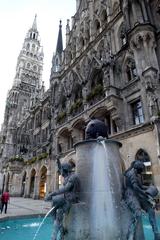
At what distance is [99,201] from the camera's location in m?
5.48

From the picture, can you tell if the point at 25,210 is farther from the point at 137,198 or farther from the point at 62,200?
the point at 137,198

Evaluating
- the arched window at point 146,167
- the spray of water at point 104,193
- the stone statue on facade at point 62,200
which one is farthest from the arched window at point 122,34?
the stone statue on facade at point 62,200

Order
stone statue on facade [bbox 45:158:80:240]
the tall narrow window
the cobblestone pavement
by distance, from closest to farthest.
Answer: stone statue on facade [bbox 45:158:80:240]
the cobblestone pavement
the tall narrow window

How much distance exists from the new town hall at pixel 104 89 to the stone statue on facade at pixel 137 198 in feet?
28.6

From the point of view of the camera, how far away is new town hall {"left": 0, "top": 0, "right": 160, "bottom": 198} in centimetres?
1530

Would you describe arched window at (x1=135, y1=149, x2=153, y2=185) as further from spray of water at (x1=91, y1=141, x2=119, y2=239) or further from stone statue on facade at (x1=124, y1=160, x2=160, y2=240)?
stone statue on facade at (x1=124, y1=160, x2=160, y2=240)

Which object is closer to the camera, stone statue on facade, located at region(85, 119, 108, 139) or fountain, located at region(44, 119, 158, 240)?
fountain, located at region(44, 119, 158, 240)

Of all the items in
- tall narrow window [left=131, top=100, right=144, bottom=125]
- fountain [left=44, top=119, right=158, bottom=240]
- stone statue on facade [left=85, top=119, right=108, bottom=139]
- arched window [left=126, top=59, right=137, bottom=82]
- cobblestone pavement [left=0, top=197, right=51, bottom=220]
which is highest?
arched window [left=126, top=59, right=137, bottom=82]

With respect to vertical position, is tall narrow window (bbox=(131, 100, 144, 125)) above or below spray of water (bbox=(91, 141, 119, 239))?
above

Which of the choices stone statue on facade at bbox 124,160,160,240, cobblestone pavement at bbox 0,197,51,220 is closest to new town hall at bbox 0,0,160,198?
cobblestone pavement at bbox 0,197,51,220

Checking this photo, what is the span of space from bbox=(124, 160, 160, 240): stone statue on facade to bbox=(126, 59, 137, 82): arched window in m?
14.6

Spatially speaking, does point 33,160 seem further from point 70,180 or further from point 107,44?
point 70,180

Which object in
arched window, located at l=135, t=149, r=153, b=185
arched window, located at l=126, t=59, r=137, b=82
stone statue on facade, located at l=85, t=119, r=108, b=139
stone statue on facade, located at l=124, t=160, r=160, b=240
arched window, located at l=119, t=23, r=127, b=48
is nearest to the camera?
stone statue on facade, located at l=124, t=160, r=160, b=240

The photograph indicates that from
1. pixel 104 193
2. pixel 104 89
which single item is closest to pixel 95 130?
pixel 104 193
